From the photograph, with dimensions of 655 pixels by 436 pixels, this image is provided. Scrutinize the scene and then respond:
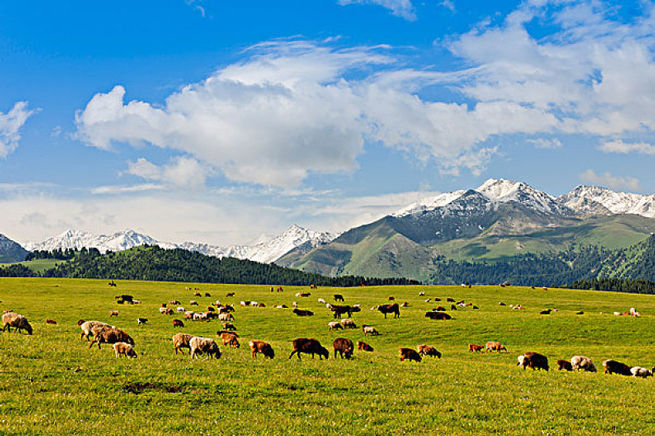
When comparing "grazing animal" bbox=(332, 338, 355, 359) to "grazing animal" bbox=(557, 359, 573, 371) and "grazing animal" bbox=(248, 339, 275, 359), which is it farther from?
"grazing animal" bbox=(557, 359, 573, 371)

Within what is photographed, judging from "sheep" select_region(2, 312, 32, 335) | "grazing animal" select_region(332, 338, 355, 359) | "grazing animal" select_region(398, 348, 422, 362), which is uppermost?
"sheep" select_region(2, 312, 32, 335)

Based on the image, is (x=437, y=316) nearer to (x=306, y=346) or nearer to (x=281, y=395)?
(x=306, y=346)

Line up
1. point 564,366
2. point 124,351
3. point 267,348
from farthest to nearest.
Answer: point 564,366 < point 267,348 < point 124,351

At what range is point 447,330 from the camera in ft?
178

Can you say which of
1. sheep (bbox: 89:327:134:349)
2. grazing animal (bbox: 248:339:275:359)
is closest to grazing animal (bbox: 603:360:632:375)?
grazing animal (bbox: 248:339:275:359)

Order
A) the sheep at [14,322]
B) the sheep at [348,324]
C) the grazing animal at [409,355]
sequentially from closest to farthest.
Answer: the sheep at [14,322] < the grazing animal at [409,355] < the sheep at [348,324]

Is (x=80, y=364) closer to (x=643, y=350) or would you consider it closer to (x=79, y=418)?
(x=79, y=418)

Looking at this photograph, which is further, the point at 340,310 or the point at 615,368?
the point at 340,310

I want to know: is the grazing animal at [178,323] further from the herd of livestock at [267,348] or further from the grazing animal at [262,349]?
the grazing animal at [262,349]

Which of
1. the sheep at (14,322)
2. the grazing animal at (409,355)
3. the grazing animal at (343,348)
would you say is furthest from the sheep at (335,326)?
the sheep at (14,322)

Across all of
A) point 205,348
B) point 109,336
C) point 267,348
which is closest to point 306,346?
point 267,348

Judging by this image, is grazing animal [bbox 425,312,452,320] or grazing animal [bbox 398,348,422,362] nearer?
grazing animal [bbox 398,348,422,362]

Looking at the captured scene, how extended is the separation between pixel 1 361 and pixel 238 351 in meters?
13.1

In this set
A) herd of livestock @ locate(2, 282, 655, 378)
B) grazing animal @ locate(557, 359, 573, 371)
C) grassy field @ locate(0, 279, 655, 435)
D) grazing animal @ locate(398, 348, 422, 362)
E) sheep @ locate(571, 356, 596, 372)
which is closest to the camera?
grassy field @ locate(0, 279, 655, 435)
